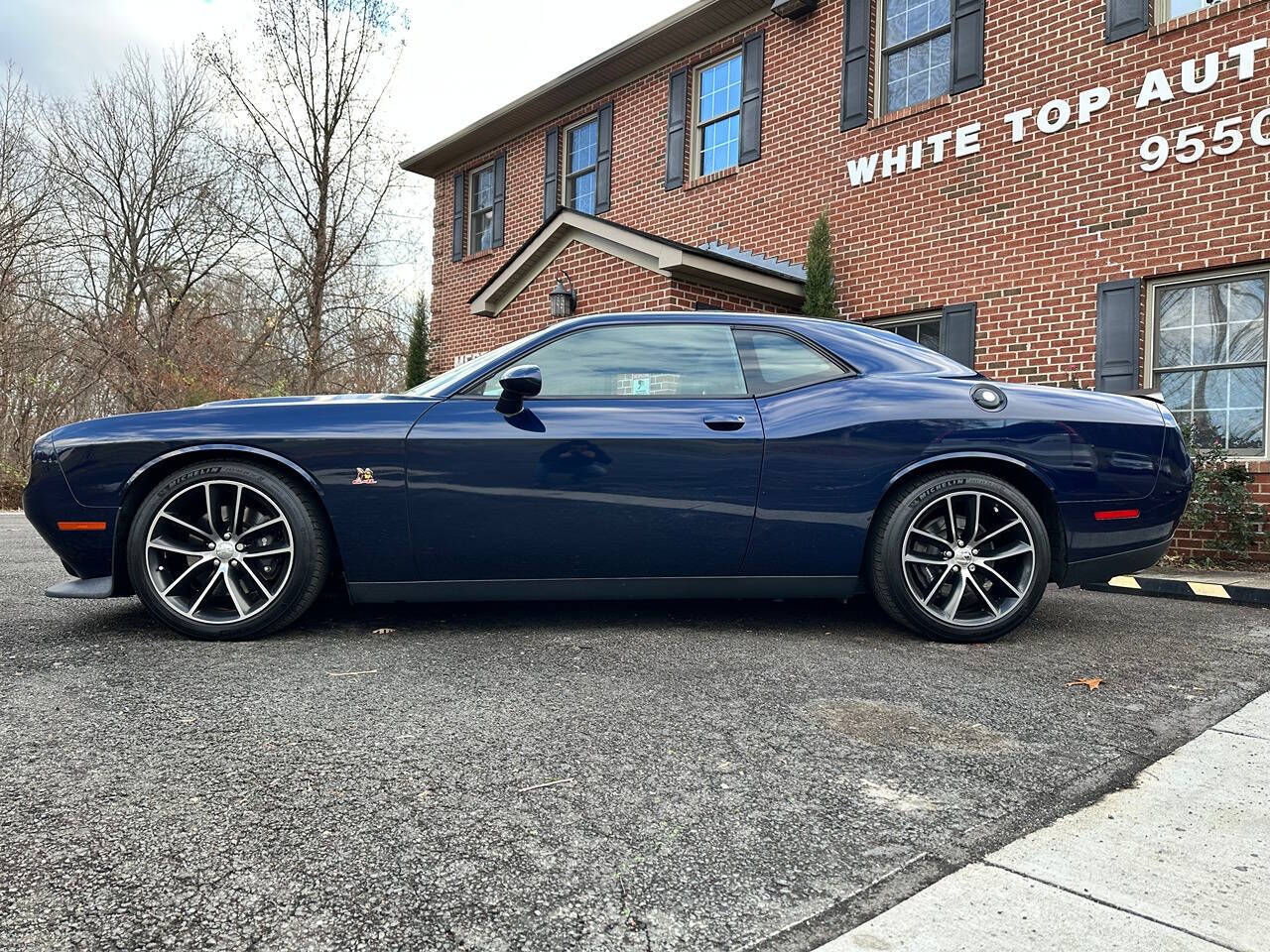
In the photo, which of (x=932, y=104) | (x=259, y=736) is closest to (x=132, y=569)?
(x=259, y=736)

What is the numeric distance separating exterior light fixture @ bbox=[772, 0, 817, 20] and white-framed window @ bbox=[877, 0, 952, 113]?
83 centimetres

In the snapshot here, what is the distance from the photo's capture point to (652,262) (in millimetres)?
8500

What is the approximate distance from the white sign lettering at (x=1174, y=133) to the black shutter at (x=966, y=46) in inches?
17.8

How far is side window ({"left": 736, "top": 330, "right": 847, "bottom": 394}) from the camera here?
3.73 metres

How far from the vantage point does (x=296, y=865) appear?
1.57 meters

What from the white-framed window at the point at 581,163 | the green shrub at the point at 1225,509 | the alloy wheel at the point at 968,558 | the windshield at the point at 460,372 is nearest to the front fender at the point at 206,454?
the windshield at the point at 460,372

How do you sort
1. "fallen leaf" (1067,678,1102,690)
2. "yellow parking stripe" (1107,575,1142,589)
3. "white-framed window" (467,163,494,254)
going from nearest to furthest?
"fallen leaf" (1067,678,1102,690) < "yellow parking stripe" (1107,575,1142,589) < "white-framed window" (467,163,494,254)

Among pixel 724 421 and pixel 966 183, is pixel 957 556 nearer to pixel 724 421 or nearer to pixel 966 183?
pixel 724 421

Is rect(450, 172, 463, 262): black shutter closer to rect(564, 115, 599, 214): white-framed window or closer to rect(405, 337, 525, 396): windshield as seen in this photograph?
rect(564, 115, 599, 214): white-framed window

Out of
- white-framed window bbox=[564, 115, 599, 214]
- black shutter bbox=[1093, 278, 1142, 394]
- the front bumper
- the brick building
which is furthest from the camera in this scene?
white-framed window bbox=[564, 115, 599, 214]

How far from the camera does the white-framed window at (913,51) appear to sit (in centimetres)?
862

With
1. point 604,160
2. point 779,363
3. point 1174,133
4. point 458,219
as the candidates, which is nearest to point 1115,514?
point 779,363

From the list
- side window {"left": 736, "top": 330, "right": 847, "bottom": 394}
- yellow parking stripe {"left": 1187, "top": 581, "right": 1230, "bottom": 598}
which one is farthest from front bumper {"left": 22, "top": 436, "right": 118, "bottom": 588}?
yellow parking stripe {"left": 1187, "top": 581, "right": 1230, "bottom": 598}

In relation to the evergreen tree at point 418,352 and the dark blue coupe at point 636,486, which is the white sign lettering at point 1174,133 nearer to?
the dark blue coupe at point 636,486
